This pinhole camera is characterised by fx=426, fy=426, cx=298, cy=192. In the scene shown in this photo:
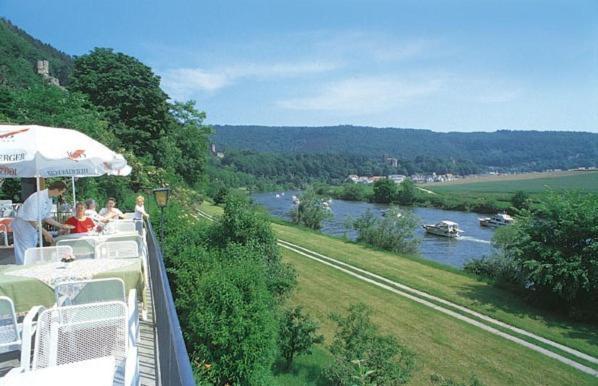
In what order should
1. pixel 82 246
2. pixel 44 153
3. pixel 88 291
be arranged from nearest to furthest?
1. pixel 88 291
2. pixel 44 153
3. pixel 82 246

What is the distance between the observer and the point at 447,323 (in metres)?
17.2

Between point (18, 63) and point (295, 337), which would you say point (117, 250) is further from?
point (18, 63)

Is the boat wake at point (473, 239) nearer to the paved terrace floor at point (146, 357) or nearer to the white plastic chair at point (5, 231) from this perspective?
the white plastic chair at point (5, 231)

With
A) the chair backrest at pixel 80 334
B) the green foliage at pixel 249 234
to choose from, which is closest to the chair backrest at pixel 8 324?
the chair backrest at pixel 80 334

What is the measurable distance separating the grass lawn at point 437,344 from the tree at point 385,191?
209ft

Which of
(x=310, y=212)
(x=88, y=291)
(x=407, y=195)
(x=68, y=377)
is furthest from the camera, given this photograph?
(x=407, y=195)

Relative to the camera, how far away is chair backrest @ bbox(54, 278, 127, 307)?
3.88 m

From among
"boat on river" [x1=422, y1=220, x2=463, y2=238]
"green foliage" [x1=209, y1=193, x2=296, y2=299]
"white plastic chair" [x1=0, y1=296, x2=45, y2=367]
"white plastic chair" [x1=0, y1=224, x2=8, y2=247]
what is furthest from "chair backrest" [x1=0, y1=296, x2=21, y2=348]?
"boat on river" [x1=422, y1=220, x2=463, y2=238]

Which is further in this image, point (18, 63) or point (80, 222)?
point (18, 63)

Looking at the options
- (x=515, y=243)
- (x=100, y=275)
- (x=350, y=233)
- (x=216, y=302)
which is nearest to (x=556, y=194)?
(x=515, y=243)

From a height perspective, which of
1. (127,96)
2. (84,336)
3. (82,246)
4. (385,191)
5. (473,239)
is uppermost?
(127,96)

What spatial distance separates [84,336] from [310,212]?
43.0m

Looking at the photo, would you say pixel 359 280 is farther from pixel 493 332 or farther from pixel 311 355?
pixel 311 355

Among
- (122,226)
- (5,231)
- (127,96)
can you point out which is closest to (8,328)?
(122,226)
